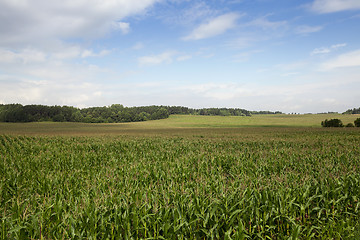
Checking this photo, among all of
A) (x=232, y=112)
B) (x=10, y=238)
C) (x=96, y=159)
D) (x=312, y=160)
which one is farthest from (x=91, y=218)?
(x=232, y=112)

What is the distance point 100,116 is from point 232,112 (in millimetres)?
114277

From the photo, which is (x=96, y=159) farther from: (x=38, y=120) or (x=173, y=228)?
(x=38, y=120)

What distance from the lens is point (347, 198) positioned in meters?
8.25

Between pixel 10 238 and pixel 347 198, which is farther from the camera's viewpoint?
pixel 347 198

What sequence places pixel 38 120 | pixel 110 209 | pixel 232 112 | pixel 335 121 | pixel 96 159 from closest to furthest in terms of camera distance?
pixel 110 209 → pixel 96 159 → pixel 335 121 → pixel 38 120 → pixel 232 112

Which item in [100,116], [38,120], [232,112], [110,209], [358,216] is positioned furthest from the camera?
[232,112]

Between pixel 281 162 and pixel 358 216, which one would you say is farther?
pixel 281 162

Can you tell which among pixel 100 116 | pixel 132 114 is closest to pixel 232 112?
pixel 132 114

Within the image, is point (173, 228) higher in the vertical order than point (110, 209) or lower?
lower

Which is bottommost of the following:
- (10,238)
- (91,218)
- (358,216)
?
(358,216)

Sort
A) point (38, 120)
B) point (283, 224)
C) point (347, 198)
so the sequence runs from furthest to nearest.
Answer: point (38, 120), point (347, 198), point (283, 224)

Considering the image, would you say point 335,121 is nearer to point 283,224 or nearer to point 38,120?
point 283,224

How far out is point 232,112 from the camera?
193625 millimetres

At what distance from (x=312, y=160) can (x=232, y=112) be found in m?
182
